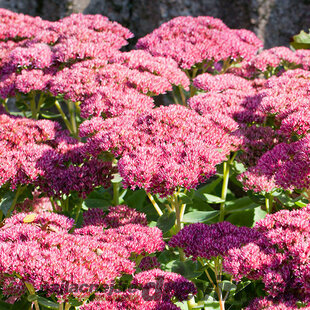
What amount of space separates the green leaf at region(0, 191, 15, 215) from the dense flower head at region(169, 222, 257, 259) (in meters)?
0.91

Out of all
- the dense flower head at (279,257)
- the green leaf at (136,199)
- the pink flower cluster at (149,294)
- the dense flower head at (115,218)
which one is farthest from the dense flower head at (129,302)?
the green leaf at (136,199)

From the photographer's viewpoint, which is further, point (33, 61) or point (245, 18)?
point (245, 18)

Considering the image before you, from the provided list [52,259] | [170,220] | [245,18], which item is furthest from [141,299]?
[245,18]

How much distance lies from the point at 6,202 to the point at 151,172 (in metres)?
0.82

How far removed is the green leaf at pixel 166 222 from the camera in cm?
221

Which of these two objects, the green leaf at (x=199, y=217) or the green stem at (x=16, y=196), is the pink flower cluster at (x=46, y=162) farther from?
the green leaf at (x=199, y=217)

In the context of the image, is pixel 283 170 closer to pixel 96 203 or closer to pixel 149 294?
pixel 149 294

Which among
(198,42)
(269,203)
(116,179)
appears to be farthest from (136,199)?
(198,42)

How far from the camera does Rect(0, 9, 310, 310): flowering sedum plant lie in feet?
5.27

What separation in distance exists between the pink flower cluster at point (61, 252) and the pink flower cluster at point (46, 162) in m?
0.29

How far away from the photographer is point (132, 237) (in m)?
1.92

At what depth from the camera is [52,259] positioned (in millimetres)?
1588

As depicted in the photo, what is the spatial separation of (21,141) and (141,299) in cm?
118

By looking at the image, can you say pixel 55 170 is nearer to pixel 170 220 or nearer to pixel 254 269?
pixel 170 220
